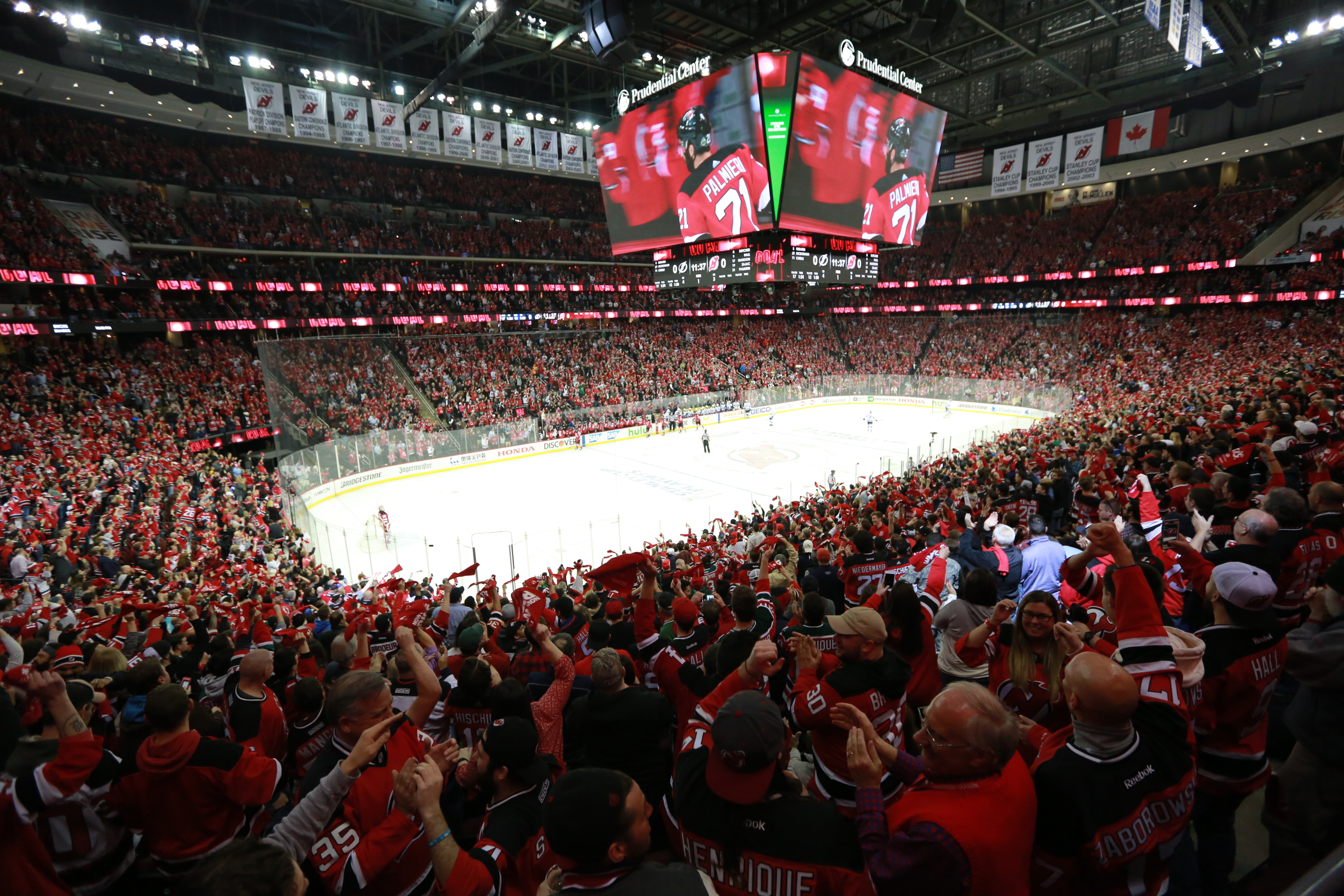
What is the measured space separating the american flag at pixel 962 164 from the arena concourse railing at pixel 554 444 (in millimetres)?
12662

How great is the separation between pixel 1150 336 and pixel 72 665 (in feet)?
166

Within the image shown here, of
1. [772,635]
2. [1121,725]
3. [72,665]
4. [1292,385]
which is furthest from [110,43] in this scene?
[1292,385]

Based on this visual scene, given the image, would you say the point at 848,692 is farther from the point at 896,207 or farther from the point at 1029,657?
the point at 896,207

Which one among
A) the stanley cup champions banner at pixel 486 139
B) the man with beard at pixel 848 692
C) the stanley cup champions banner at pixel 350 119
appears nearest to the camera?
the man with beard at pixel 848 692

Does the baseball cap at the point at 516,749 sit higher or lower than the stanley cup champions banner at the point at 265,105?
lower

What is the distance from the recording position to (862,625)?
2803 mm

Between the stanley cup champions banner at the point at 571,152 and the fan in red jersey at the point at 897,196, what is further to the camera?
the stanley cup champions banner at the point at 571,152

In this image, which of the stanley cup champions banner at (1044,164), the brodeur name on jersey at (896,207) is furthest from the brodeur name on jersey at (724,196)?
the stanley cup champions banner at (1044,164)

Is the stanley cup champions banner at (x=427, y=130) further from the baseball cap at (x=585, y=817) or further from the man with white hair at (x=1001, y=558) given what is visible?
the baseball cap at (x=585, y=817)

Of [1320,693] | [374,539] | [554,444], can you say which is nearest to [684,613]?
[1320,693]

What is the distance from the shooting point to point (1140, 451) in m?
10.3

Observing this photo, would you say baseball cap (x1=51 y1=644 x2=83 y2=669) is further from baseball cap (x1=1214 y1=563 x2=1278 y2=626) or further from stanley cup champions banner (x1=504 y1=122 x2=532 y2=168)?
stanley cup champions banner (x1=504 y1=122 x2=532 y2=168)

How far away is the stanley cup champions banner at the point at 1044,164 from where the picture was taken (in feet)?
109

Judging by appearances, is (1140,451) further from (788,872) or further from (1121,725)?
(788,872)
